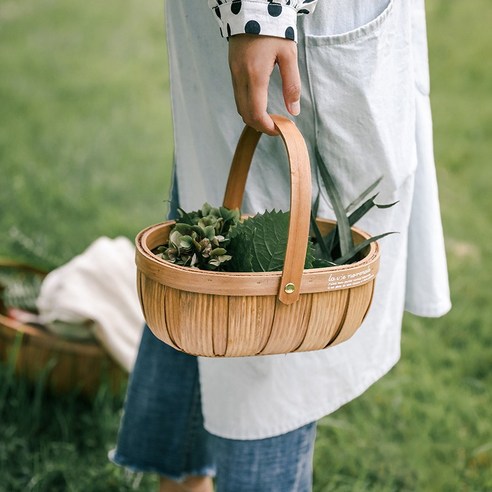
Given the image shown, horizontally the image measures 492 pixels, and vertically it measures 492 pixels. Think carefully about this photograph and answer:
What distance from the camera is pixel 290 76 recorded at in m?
1.10

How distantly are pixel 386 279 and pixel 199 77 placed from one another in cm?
46

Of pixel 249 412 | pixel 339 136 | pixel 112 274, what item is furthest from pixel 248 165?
pixel 112 274

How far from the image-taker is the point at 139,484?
1942 mm

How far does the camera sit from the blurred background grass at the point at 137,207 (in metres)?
2.04

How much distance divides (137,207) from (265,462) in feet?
6.85

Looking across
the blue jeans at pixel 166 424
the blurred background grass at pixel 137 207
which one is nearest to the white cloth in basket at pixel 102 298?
the blurred background grass at pixel 137 207

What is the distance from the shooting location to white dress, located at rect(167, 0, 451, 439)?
1.23 meters

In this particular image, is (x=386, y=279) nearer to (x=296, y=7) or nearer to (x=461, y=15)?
(x=296, y=7)

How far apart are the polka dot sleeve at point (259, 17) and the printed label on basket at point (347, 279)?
312mm

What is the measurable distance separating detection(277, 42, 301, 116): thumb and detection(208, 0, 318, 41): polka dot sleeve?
0.02m

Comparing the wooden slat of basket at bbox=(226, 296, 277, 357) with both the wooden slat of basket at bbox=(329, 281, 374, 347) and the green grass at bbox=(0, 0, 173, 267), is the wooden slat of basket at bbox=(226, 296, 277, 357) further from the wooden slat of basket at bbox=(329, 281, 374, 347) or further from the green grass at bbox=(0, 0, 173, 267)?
the green grass at bbox=(0, 0, 173, 267)

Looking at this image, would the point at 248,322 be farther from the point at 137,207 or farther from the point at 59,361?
the point at 137,207

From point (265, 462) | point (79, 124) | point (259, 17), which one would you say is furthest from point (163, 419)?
point (79, 124)

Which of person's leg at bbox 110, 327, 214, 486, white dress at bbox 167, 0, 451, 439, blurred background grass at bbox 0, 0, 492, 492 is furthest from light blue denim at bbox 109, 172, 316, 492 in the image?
blurred background grass at bbox 0, 0, 492, 492
